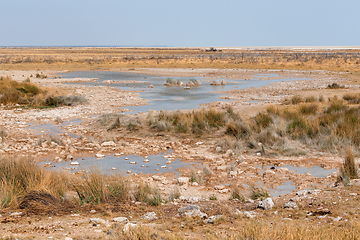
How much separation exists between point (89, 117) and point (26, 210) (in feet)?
35.2

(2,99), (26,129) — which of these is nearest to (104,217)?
(26,129)

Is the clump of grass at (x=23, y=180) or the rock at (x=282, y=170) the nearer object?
the clump of grass at (x=23, y=180)

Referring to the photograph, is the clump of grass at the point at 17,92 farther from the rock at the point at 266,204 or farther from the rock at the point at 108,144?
the rock at the point at 266,204

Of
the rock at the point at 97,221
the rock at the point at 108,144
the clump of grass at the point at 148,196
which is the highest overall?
the rock at the point at 97,221

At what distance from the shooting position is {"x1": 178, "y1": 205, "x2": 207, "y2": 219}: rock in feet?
18.0

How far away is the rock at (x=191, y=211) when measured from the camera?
549 cm

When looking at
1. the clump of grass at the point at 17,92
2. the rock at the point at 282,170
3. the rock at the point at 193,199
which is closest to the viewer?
the rock at the point at 193,199

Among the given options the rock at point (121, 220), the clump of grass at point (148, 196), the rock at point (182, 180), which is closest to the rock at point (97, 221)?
the rock at point (121, 220)

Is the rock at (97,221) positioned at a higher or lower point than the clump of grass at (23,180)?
lower

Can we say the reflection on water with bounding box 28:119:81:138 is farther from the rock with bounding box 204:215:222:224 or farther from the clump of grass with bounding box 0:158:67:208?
the rock with bounding box 204:215:222:224

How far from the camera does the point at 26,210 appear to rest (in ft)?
18.7

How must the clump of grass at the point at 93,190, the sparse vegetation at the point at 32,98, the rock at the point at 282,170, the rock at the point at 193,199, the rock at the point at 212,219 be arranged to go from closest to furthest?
the rock at the point at 212,219, the clump of grass at the point at 93,190, the rock at the point at 193,199, the rock at the point at 282,170, the sparse vegetation at the point at 32,98

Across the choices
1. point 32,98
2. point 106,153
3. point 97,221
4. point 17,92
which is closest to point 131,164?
point 106,153

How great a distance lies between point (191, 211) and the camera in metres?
5.61
